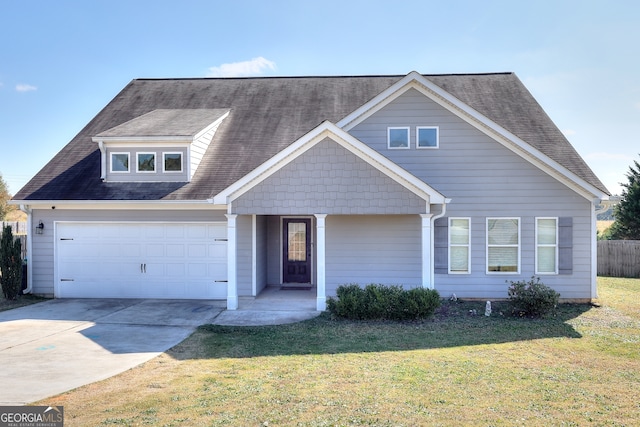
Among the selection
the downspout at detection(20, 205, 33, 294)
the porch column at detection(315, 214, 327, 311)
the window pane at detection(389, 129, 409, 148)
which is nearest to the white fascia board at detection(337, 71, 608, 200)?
the window pane at detection(389, 129, 409, 148)

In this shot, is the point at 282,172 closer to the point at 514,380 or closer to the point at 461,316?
the point at 461,316

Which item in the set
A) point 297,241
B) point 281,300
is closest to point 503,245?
point 297,241

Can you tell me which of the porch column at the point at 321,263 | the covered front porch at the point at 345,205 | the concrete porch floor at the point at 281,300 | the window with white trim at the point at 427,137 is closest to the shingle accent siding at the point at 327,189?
the covered front porch at the point at 345,205

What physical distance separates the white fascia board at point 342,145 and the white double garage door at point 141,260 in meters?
2.46

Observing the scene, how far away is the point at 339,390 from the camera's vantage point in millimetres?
→ 5949

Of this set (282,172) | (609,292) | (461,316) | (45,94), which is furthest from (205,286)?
(45,94)

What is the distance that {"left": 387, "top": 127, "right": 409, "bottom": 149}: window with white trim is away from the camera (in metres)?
12.8

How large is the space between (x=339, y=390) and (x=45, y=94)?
2187cm

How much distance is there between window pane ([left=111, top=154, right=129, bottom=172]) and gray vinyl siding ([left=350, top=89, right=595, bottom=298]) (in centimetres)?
815

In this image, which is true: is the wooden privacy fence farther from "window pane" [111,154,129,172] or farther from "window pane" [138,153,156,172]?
"window pane" [111,154,129,172]

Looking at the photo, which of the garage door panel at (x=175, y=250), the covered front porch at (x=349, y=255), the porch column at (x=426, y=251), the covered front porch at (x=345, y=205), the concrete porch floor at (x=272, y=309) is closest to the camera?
the concrete porch floor at (x=272, y=309)

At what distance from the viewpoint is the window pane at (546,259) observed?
12.4 metres

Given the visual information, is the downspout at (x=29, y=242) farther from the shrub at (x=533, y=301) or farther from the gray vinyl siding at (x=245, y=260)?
the shrub at (x=533, y=301)

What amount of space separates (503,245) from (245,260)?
25.5ft
